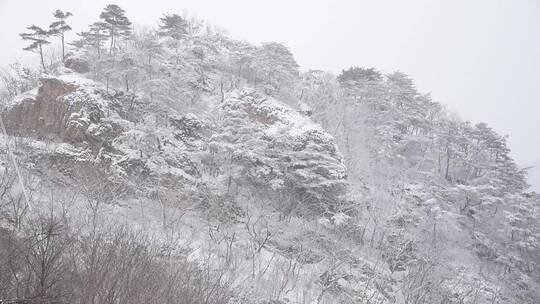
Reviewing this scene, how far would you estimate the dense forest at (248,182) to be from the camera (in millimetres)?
12156

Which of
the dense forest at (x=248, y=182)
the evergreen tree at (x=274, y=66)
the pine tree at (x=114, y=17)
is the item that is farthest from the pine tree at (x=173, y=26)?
the evergreen tree at (x=274, y=66)

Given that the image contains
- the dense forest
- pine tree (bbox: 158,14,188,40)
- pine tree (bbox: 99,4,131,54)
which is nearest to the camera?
the dense forest

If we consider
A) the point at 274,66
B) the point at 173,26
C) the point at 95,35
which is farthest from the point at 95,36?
the point at 274,66

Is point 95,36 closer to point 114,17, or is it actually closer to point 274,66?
point 114,17

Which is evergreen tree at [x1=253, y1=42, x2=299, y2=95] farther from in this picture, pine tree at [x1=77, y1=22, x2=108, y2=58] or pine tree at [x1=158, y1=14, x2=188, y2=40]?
pine tree at [x1=77, y1=22, x2=108, y2=58]

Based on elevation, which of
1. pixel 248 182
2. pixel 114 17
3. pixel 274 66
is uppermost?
pixel 114 17

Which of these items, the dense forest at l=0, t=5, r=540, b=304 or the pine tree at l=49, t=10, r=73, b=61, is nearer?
the dense forest at l=0, t=5, r=540, b=304

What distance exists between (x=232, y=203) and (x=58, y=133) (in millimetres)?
10162

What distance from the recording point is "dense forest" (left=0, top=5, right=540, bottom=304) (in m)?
12.2

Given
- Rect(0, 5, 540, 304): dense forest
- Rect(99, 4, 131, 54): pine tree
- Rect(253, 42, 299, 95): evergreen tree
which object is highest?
Rect(99, 4, 131, 54): pine tree

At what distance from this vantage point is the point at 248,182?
21.8 metres

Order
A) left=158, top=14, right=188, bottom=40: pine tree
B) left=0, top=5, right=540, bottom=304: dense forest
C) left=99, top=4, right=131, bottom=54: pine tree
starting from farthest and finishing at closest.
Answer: left=158, top=14, right=188, bottom=40: pine tree < left=99, top=4, right=131, bottom=54: pine tree < left=0, top=5, right=540, bottom=304: dense forest

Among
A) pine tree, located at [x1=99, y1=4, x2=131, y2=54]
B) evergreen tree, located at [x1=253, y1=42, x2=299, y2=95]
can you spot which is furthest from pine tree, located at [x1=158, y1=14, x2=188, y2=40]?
evergreen tree, located at [x1=253, y1=42, x2=299, y2=95]

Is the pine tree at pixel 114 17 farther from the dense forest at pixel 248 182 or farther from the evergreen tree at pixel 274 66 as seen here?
the evergreen tree at pixel 274 66
